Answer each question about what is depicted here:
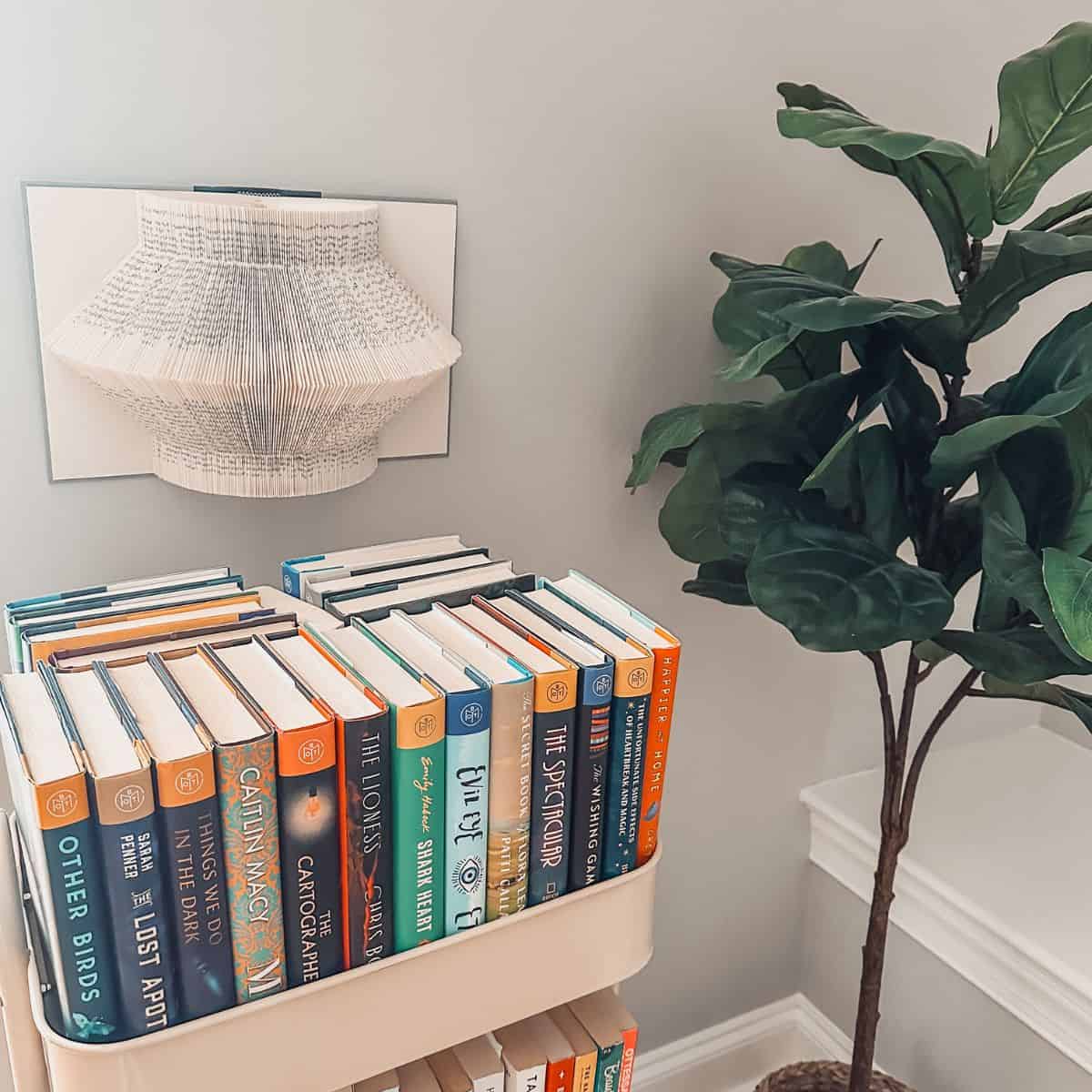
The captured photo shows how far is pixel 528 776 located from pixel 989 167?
2.08 ft

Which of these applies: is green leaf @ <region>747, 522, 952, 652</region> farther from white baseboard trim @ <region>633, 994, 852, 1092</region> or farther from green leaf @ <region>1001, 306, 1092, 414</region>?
white baseboard trim @ <region>633, 994, 852, 1092</region>

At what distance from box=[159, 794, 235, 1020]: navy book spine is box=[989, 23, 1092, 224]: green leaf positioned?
0.80 metres

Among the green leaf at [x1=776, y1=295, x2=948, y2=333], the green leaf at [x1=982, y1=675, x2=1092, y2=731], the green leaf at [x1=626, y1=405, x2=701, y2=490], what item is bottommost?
the green leaf at [x1=982, y1=675, x2=1092, y2=731]

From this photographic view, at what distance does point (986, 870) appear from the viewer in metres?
1.40

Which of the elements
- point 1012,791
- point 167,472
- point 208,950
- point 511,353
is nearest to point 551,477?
point 511,353

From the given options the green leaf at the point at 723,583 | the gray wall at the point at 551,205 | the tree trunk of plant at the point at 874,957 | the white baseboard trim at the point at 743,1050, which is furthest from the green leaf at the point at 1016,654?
the white baseboard trim at the point at 743,1050

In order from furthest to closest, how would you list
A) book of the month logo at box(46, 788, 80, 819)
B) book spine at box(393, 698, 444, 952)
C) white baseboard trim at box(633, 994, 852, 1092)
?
white baseboard trim at box(633, 994, 852, 1092) → book spine at box(393, 698, 444, 952) → book of the month logo at box(46, 788, 80, 819)

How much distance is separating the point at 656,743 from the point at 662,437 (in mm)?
368

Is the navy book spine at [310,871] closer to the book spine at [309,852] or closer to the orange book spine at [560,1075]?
the book spine at [309,852]

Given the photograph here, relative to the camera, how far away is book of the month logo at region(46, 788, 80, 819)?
60 cm

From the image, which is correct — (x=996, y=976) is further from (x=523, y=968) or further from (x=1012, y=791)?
(x=523, y=968)

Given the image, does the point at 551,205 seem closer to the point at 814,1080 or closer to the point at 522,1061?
the point at 522,1061

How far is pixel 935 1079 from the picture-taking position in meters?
1.43

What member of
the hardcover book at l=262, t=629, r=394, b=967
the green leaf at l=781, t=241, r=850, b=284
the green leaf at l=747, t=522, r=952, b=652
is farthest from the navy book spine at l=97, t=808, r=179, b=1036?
the green leaf at l=781, t=241, r=850, b=284
